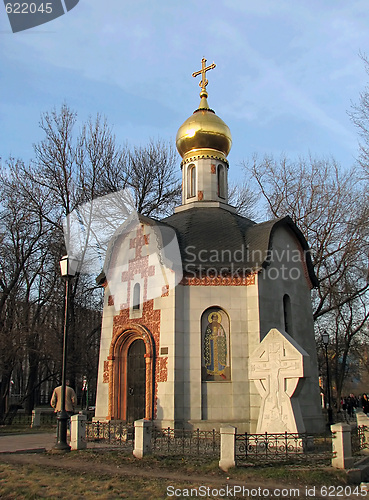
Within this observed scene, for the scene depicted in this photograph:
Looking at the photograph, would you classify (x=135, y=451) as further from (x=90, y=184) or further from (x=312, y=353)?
(x=90, y=184)

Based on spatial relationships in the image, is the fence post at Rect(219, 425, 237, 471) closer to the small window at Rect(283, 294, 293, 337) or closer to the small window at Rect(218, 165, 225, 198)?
the small window at Rect(283, 294, 293, 337)

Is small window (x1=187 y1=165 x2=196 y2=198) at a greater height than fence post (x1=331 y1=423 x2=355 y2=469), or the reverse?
small window (x1=187 y1=165 x2=196 y2=198)

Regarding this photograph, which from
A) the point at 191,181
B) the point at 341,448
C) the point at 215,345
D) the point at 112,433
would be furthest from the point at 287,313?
the point at 341,448

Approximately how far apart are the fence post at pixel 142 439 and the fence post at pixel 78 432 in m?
1.69

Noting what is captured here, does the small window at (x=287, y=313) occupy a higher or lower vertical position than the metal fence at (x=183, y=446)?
higher

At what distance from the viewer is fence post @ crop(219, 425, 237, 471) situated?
353 inches

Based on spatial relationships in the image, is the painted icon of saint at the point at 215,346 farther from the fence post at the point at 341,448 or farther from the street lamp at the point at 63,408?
the fence post at the point at 341,448

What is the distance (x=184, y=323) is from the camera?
575 inches

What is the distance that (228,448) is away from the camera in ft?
29.8

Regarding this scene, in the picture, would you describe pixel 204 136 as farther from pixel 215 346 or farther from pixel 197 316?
pixel 215 346

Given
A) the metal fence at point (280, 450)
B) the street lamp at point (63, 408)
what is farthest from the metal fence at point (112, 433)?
the metal fence at point (280, 450)

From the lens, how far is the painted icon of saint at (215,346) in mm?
14344

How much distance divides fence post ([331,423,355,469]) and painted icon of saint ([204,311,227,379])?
5199 millimetres

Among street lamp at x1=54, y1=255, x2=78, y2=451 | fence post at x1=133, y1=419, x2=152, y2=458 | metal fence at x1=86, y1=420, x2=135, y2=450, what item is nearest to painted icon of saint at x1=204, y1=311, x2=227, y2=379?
metal fence at x1=86, y1=420, x2=135, y2=450
